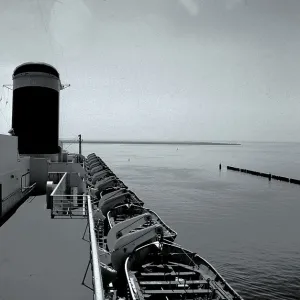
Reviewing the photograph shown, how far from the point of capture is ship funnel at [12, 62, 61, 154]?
29.0 metres

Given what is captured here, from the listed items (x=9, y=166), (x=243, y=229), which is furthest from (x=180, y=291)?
(x=243, y=229)

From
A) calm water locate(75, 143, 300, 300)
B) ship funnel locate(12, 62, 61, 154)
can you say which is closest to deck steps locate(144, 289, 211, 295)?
calm water locate(75, 143, 300, 300)

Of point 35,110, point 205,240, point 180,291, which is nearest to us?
point 180,291

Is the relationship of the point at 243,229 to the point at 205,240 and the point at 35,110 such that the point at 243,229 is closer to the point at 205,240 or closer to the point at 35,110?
the point at 205,240

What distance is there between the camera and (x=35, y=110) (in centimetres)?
2919

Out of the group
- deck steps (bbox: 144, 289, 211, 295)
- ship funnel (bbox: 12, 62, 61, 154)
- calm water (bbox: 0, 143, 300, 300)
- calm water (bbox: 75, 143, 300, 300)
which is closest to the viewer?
calm water (bbox: 0, 143, 300, 300)

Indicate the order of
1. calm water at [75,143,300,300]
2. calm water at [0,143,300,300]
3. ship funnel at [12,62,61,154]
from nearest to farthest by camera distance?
calm water at [0,143,300,300]
calm water at [75,143,300,300]
ship funnel at [12,62,61,154]

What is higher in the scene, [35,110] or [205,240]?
[35,110]

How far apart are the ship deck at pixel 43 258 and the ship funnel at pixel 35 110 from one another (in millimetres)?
12282

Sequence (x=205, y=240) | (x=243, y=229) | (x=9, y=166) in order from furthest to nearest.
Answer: (x=243, y=229) < (x=205, y=240) < (x=9, y=166)

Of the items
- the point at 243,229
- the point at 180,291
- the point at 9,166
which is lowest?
the point at 243,229

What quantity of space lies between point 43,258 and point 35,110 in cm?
2024

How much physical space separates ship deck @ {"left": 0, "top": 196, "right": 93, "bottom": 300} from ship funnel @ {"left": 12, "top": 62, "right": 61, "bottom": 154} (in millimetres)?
12282

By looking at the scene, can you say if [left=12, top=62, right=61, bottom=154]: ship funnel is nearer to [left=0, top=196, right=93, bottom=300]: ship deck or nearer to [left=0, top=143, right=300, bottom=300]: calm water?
[left=0, top=143, right=300, bottom=300]: calm water
